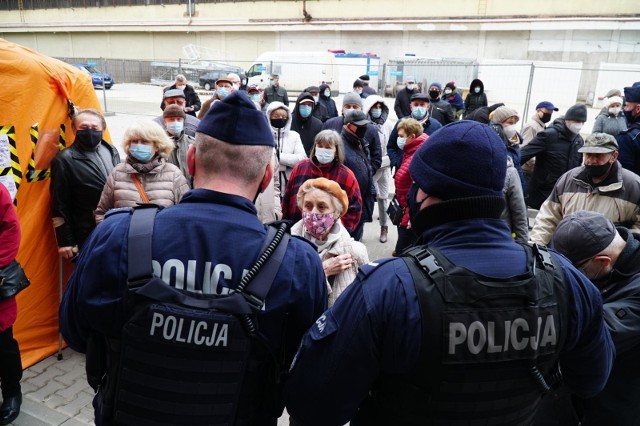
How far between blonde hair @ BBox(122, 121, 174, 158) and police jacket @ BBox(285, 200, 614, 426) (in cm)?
264

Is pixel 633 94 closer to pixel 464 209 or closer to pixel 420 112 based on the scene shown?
pixel 420 112

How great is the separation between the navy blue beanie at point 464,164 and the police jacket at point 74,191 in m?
3.08

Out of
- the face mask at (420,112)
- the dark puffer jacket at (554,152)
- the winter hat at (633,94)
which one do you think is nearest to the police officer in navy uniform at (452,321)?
the dark puffer jacket at (554,152)

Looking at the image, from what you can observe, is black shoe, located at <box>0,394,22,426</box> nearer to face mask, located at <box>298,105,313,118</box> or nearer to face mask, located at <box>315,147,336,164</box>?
face mask, located at <box>315,147,336,164</box>

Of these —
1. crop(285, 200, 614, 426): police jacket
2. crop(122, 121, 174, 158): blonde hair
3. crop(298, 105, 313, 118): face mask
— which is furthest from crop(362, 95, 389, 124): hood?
crop(285, 200, 614, 426): police jacket

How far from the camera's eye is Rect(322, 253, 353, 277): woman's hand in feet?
10.0

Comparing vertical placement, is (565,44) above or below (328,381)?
above

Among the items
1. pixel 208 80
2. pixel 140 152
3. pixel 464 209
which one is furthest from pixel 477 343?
pixel 208 80

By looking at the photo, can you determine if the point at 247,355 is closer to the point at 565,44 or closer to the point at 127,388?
the point at 127,388

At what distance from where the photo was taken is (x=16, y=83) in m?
3.49

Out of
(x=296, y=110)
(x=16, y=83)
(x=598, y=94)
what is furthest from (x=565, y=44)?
(x=16, y=83)

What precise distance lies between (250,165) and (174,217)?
0.33 metres

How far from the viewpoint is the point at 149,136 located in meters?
3.69

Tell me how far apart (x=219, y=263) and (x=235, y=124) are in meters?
0.51
